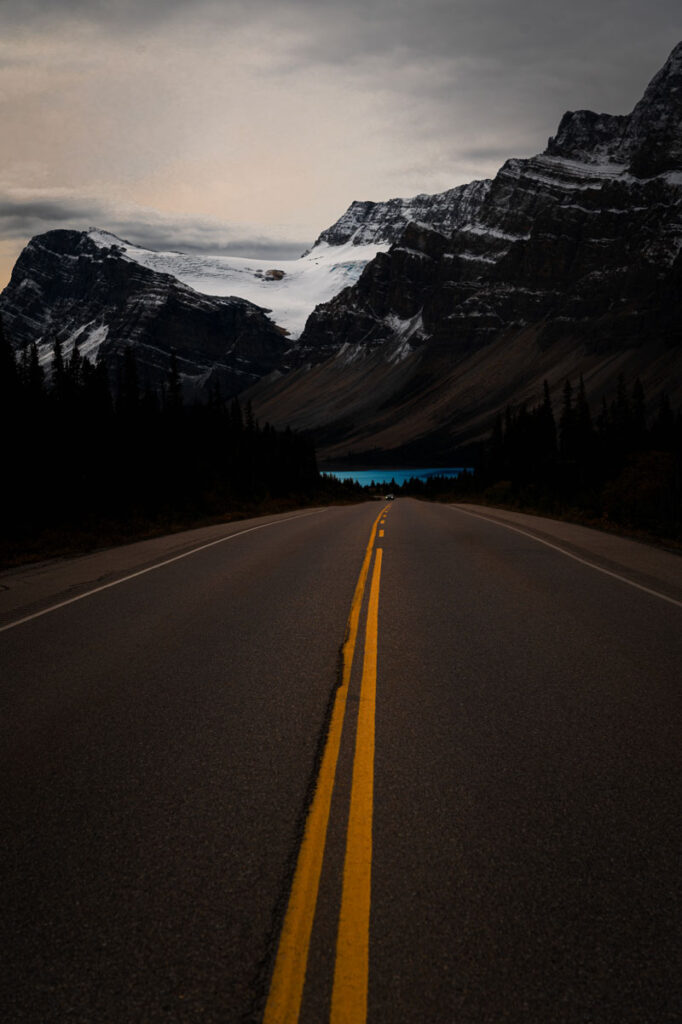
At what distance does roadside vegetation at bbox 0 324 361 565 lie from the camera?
78.1ft

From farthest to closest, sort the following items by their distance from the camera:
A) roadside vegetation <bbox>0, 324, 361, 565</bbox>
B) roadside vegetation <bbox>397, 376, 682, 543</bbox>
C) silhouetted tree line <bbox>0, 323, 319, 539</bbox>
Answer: silhouetted tree line <bbox>0, 323, 319, 539</bbox>
roadside vegetation <bbox>397, 376, 682, 543</bbox>
roadside vegetation <bbox>0, 324, 361, 565</bbox>

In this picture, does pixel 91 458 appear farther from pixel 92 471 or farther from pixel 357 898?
pixel 357 898

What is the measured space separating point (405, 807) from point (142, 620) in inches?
221

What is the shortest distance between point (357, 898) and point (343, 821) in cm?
66

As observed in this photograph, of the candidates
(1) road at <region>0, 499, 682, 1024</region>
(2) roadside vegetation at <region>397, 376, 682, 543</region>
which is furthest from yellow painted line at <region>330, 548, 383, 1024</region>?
(2) roadside vegetation at <region>397, 376, 682, 543</region>

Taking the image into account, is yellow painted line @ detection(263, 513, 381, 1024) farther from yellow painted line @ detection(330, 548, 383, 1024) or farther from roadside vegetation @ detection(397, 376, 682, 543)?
roadside vegetation @ detection(397, 376, 682, 543)

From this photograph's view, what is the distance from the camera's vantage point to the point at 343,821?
3664mm

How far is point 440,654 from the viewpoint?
22.5 ft

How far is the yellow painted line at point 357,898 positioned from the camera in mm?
2455

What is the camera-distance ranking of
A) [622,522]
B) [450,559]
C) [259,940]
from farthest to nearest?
[622,522] → [450,559] → [259,940]

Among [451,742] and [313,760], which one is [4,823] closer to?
[313,760]

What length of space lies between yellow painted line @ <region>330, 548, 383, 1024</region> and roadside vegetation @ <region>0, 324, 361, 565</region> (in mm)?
13904

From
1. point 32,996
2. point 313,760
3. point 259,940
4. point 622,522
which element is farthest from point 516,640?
point 622,522

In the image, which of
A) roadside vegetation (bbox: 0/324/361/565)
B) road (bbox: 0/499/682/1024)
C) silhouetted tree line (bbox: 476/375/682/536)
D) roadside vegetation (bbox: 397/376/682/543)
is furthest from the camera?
silhouetted tree line (bbox: 476/375/682/536)
